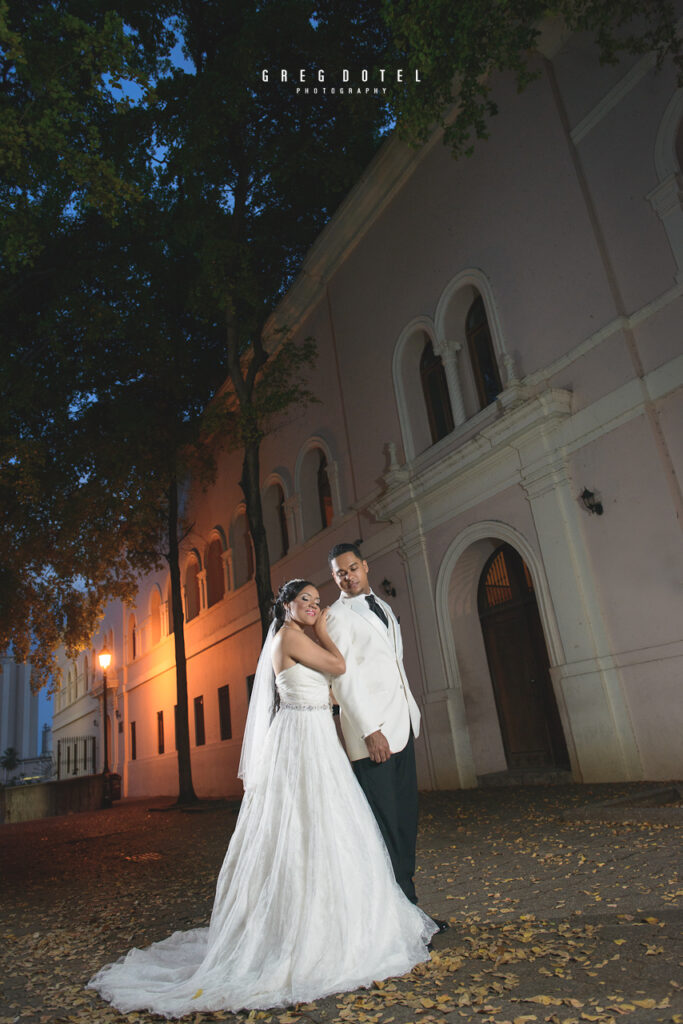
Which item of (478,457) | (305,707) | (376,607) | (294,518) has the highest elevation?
(294,518)

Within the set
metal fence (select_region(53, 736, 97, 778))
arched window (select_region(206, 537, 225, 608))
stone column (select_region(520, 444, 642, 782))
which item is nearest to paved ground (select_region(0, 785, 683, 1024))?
stone column (select_region(520, 444, 642, 782))

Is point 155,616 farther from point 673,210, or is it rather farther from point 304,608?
point 304,608

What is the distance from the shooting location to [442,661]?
11.2m

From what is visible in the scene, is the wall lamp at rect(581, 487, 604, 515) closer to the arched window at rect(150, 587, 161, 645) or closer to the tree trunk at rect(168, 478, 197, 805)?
the tree trunk at rect(168, 478, 197, 805)

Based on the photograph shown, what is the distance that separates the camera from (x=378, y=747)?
3609 mm

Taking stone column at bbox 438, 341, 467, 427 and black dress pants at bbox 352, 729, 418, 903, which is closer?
black dress pants at bbox 352, 729, 418, 903

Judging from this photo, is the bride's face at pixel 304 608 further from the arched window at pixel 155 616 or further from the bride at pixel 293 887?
the arched window at pixel 155 616

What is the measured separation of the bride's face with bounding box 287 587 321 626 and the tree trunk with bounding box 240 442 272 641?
23.5 feet

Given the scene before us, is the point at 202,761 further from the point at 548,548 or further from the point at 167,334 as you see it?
the point at 548,548

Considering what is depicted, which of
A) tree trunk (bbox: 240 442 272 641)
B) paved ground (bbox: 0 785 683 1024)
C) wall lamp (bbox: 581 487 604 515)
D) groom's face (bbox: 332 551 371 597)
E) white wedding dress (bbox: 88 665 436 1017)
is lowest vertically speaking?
paved ground (bbox: 0 785 683 1024)

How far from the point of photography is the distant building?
243ft

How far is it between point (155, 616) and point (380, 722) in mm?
22803

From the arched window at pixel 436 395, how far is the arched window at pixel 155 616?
51.3 ft

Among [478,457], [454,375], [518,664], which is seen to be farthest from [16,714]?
[478,457]
